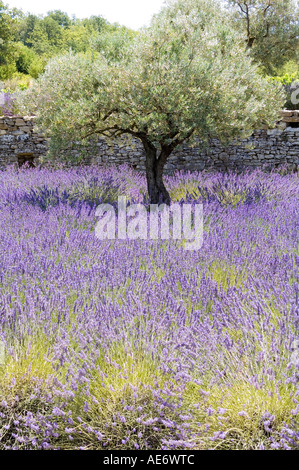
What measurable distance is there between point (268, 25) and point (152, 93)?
45.5 feet

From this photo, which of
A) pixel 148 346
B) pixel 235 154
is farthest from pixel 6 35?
pixel 148 346

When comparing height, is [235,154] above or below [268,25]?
below

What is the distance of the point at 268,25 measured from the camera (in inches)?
667

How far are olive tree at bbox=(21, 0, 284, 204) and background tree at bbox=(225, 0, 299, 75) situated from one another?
1170cm

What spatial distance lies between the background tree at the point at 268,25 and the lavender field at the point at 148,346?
15274mm

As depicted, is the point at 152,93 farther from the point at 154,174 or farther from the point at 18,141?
the point at 18,141

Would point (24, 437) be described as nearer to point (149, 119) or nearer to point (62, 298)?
point (62, 298)

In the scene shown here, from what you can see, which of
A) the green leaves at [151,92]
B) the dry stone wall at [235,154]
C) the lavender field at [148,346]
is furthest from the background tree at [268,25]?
the lavender field at [148,346]

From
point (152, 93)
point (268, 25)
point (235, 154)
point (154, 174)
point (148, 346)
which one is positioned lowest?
point (148, 346)

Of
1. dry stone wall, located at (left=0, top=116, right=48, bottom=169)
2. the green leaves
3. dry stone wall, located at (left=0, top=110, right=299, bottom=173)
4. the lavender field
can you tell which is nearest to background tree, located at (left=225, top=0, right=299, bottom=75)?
dry stone wall, located at (left=0, top=110, right=299, bottom=173)

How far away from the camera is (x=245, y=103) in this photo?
21.4 feet

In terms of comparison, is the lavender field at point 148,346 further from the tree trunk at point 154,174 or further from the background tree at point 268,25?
the background tree at point 268,25

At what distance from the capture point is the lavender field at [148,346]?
2.06 m

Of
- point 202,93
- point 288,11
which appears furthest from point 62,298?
point 288,11
